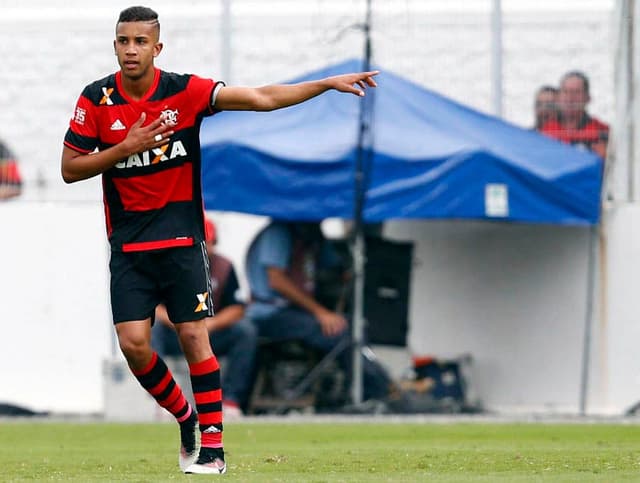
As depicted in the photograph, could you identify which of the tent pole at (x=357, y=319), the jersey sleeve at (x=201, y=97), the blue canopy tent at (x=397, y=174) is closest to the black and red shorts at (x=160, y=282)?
the jersey sleeve at (x=201, y=97)

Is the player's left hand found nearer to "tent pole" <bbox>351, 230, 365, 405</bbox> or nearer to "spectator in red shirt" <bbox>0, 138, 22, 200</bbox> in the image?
"tent pole" <bbox>351, 230, 365, 405</bbox>

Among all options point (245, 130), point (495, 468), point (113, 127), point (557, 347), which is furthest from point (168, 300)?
point (557, 347)

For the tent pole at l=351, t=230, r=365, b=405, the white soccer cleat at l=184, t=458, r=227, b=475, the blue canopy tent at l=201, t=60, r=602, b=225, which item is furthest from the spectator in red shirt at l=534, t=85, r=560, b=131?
the white soccer cleat at l=184, t=458, r=227, b=475

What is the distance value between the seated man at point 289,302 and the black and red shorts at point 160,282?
6.49m

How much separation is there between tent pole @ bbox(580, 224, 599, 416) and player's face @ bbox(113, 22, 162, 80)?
7.82 meters

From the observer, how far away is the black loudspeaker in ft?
46.2

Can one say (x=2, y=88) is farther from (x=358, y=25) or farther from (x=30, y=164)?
(x=358, y=25)

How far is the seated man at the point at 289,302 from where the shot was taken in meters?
13.7

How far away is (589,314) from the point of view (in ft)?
46.4

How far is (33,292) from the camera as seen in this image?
14.9 m

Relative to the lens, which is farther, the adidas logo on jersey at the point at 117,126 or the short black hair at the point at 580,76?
the short black hair at the point at 580,76

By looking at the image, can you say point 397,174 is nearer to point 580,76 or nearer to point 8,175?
point 580,76

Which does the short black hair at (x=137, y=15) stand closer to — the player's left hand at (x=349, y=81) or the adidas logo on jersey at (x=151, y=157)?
the adidas logo on jersey at (x=151, y=157)

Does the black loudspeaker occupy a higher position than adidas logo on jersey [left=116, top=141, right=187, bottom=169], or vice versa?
adidas logo on jersey [left=116, top=141, right=187, bottom=169]
